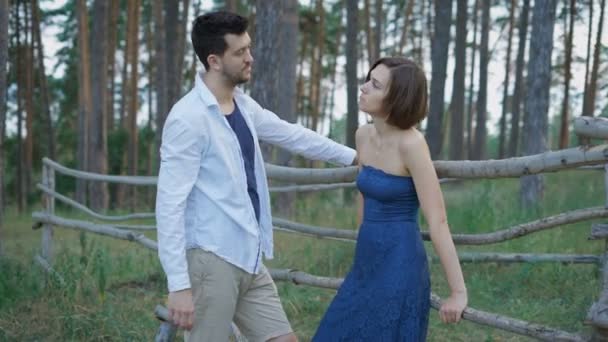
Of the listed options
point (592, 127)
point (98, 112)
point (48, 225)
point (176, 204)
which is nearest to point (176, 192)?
point (176, 204)

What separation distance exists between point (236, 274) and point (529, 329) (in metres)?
1.19

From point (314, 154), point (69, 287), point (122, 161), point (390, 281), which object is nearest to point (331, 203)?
point (69, 287)

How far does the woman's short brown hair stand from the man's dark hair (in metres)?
0.55

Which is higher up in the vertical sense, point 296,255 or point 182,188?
point 182,188

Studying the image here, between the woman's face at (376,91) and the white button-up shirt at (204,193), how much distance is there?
45 centimetres

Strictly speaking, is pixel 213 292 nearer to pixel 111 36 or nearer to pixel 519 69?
pixel 111 36

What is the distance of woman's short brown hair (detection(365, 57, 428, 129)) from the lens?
Result: 2.46 metres

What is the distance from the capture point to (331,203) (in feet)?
29.4

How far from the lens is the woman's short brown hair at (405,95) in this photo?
246 centimetres

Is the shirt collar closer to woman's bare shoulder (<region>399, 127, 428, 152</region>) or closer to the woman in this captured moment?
the woman

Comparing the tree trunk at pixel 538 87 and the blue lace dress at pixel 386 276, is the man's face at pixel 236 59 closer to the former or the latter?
the blue lace dress at pixel 386 276

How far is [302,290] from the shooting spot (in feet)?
18.8

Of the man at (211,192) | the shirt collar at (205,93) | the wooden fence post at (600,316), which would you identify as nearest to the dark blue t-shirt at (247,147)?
the man at (211,192)

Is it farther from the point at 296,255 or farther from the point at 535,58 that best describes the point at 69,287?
the point at 535,58
